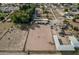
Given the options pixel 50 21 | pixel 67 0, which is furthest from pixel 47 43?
pixel 67 0

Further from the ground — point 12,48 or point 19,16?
point 19,16

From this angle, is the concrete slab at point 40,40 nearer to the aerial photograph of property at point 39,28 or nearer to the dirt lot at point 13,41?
the aerial photograph of property at point 39,28

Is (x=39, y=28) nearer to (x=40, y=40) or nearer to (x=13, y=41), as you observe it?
(x=40, y=40)

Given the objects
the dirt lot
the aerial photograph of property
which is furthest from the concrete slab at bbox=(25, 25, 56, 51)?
the dirt lot

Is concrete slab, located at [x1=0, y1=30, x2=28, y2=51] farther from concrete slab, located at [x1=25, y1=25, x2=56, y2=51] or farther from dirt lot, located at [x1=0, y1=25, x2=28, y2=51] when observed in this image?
concrete slab, located at [x1=25, y1=25, x2=56, y2=51]

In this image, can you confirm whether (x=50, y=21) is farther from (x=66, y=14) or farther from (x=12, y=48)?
(x=12, y=48)

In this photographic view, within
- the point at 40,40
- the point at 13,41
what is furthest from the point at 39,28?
the point at 13,41

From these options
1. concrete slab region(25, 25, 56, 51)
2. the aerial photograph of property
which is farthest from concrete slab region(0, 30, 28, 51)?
concrete slab region(25, 25, 56, 51)
